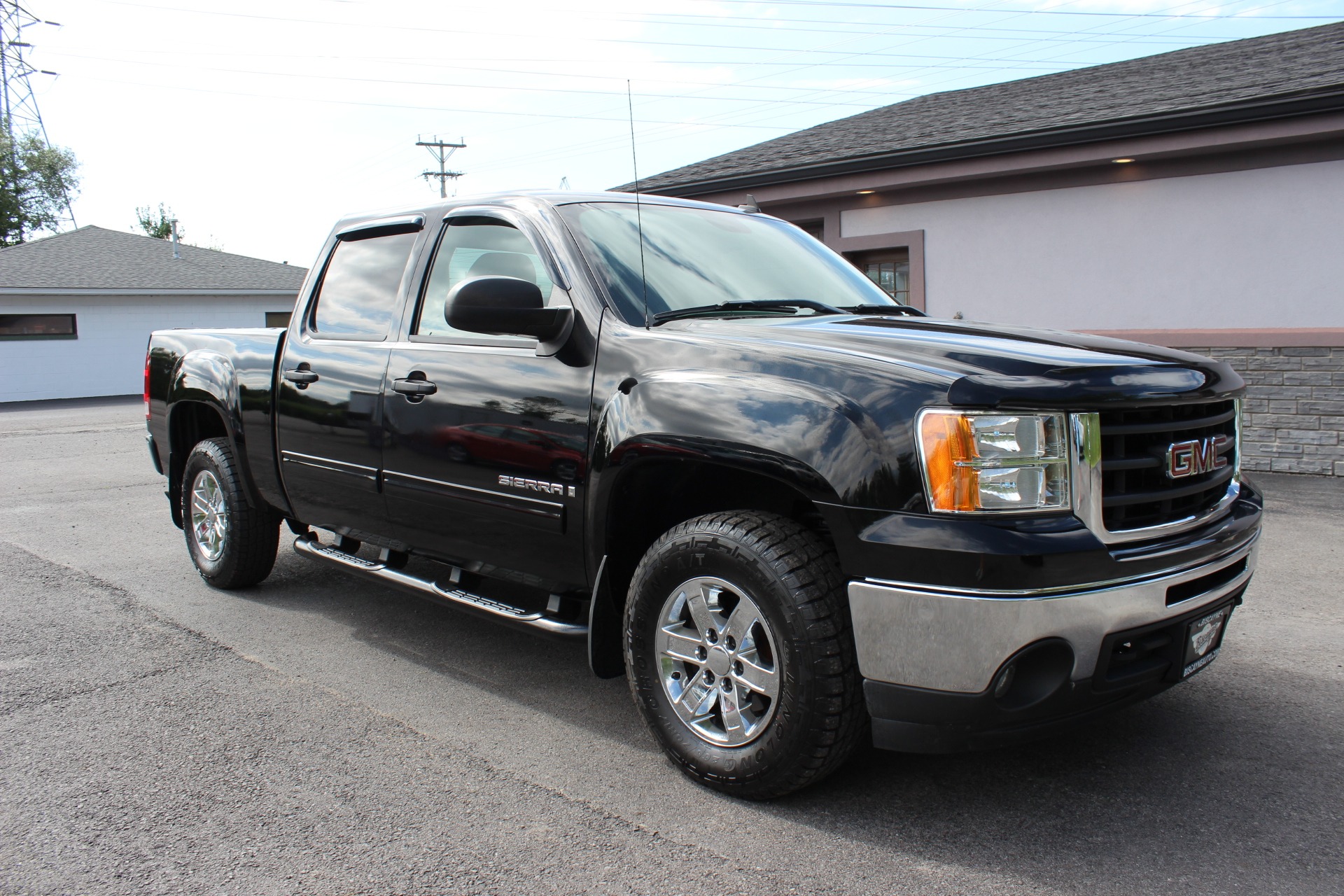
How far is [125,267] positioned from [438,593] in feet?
103

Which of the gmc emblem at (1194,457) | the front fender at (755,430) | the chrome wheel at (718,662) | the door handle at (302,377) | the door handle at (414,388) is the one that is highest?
the door handle at (302,377)

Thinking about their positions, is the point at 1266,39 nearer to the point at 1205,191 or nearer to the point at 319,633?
the point at 1205,191

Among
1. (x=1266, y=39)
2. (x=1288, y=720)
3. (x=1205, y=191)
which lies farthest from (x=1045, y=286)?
(x=1288, y=720)

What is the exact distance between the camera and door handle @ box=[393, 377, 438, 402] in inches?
157

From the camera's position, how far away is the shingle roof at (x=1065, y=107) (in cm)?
1028

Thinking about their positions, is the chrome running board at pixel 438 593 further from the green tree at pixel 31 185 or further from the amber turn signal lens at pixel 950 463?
the green tree at pixel 31 185

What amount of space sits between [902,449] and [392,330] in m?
2.54

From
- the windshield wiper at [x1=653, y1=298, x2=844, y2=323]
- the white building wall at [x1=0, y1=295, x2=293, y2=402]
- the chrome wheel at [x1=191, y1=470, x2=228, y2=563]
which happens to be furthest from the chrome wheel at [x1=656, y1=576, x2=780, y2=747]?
the white building wall at [x1=0, y1=295, x2=293, y2=402]

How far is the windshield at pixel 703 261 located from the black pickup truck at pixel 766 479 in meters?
0.02

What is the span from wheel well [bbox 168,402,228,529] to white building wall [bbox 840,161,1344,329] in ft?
30.5

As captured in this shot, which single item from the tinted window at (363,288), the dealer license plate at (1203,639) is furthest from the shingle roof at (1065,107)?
the tinted window at (363,288)

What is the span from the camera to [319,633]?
4891mm

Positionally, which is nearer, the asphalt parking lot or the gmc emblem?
the asphalt parking lot

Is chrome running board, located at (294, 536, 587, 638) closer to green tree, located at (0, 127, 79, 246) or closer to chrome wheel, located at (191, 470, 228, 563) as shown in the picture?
chrome wheel, located at (191, 470, 228, 563)
